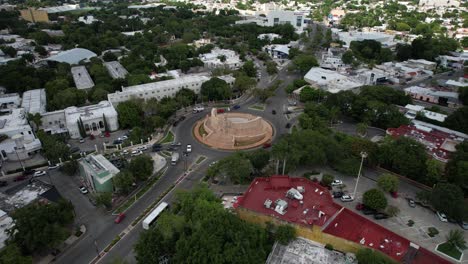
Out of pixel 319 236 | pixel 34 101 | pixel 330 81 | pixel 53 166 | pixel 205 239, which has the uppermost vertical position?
pixel 330 81

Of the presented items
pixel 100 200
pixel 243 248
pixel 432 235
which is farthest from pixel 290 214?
pixel 100 200

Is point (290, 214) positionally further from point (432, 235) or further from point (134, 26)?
point (134, 26)

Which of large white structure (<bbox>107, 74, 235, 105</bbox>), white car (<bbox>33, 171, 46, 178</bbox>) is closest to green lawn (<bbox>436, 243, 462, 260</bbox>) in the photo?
white car (<bbox>33, 171, 46, 178</bbox>)

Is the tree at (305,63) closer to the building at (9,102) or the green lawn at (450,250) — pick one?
the green lawn at (450,250)

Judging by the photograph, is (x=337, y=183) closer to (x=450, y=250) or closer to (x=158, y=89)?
(x=450, y=250)

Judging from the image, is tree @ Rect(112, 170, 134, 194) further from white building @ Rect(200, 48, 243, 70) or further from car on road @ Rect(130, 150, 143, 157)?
white building @ Rect(200, 48, 243, 70)

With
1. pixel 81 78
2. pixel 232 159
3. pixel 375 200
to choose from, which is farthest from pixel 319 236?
pixel 81 78
